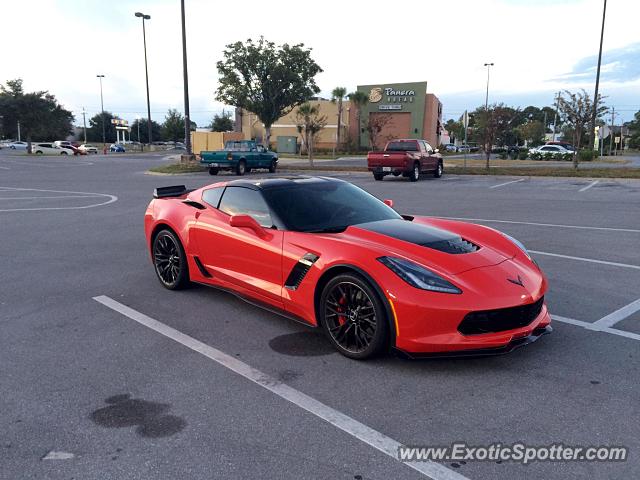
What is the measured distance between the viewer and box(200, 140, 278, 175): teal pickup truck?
26797 mm

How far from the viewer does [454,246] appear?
14.6 feet

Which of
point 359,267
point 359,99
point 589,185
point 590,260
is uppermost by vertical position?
point 359,99

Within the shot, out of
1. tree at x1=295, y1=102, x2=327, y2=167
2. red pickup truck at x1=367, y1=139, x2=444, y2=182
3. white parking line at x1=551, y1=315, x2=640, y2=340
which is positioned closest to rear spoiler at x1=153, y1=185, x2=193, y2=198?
white parking line at x1=551, y1=315, x2=640, y2=340

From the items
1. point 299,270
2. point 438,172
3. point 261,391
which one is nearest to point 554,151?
point 438,172

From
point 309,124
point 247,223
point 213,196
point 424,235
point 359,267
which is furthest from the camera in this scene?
point 309,124

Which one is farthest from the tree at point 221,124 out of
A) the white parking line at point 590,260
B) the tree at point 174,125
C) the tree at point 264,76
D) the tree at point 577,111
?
the white parking line at point 590,260

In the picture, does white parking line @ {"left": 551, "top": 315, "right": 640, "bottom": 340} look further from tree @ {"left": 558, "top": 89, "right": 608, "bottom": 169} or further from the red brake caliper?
tree @ {"left": 558, "top": 89, "right": 608, "bottom": 169}

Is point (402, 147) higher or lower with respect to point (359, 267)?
higher

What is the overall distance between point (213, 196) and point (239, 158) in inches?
872

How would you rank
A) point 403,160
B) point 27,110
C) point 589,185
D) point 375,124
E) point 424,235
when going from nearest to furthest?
point 424,235 → point 589,185 → point 403,160 → point 375,124 → point 27,110

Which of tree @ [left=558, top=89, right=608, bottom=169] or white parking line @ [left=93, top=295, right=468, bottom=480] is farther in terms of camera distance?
tree @ [left=558, top=89, right=608, bottom=169]

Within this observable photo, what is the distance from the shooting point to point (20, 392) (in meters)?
3.62

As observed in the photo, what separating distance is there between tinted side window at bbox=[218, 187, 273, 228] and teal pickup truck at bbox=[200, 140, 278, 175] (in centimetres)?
2179

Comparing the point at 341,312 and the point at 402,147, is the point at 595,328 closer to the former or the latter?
the point at 341,312
